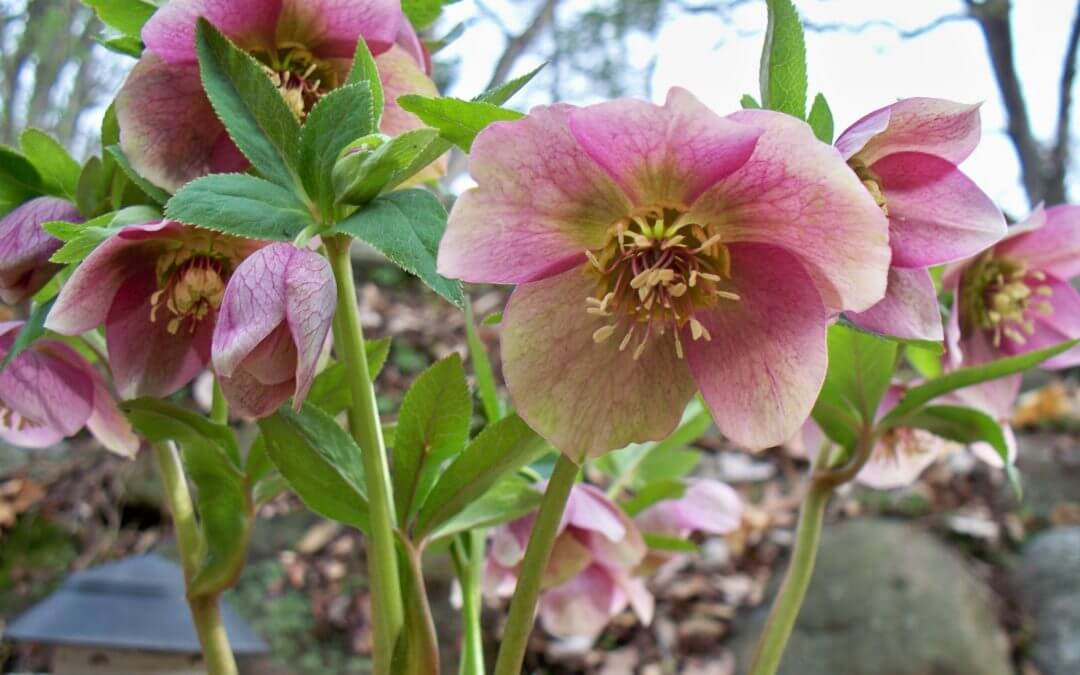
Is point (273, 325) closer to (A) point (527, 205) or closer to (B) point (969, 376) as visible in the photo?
(A) point (527, 205)

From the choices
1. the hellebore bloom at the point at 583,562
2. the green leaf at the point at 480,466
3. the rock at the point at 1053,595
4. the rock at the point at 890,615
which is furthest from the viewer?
the rock at the point at 1053,595

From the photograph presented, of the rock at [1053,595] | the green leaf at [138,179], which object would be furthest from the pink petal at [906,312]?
the rock at [1053,595]

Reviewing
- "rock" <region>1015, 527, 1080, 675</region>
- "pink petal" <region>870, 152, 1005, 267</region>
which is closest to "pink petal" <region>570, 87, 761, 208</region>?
"pink petal" <region>870, 152, 1005, 267</region>

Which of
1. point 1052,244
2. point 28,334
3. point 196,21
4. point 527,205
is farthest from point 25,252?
point 1052,244

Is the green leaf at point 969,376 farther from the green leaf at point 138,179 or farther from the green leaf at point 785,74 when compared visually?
the green leaf at point 138,179

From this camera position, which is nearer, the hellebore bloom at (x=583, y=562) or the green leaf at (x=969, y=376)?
the green leaf at (x=969, y=376)

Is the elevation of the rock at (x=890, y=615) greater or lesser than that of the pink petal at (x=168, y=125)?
lesser
